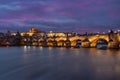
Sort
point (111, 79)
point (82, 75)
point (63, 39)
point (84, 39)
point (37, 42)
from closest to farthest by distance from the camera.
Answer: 1. point (111, 79)
2. point (82, 75)
3. point (84, 39)
4. point (63, 39)
5. point (37, 42)

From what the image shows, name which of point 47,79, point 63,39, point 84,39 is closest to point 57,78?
point 47,79

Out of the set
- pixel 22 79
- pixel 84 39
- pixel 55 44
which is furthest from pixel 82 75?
pixel 55 44

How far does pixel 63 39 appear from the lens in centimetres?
7225

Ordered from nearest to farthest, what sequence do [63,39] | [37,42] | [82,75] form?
1. [82,75]
2. [63,39]
3. [37,42]

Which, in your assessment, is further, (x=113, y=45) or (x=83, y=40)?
(x=83, y=40)

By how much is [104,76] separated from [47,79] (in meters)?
3.74

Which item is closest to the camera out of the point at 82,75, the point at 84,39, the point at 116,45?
the point at 82,75

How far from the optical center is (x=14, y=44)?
302 ft

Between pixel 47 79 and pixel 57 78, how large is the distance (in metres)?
0.68

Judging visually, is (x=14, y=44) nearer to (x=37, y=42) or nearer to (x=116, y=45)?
(x=37, y=42)

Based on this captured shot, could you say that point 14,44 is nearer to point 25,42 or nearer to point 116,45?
point 25,42

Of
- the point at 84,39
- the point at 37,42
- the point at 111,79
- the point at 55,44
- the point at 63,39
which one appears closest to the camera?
the point at 111,79

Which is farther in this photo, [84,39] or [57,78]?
[84,39]

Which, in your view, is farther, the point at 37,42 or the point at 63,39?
the point at 37,42
